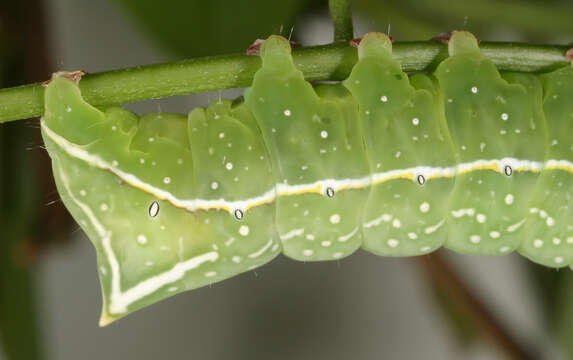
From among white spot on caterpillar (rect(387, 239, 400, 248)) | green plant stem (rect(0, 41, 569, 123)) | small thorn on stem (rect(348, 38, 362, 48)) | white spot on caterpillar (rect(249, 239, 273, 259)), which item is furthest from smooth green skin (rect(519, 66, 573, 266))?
white spot on caterpillar (rect(249, 239, 273, 259))

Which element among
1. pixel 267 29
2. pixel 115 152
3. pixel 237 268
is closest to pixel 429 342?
pixel 267 29

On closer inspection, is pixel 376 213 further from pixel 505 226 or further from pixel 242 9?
pixel 242 9

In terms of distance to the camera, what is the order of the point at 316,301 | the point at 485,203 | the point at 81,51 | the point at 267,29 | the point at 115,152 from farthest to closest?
the point at 316,301, the point at 81,51, the point at 267,29, the point at 485,203, the point at 115,152

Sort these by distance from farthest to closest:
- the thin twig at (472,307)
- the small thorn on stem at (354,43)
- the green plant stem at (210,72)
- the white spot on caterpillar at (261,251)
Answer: the thin twig at (472,307) < the white spot on caterpillar at (261,251) < the small thorn on stem at (354,43) < the green plant stem at (210,72)

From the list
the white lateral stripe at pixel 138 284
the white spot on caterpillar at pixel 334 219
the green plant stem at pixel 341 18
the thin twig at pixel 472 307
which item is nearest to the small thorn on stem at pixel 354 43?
the green plant stem at pixel 341 18

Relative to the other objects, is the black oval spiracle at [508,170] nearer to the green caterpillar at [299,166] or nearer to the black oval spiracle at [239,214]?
the green caterpillar at [299,166]

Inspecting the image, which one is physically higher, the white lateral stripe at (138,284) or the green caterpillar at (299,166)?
the green caterpillar at (299,166)

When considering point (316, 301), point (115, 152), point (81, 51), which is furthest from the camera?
point (316, 301)
